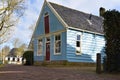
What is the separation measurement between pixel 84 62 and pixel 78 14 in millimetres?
6317

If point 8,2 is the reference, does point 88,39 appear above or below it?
below

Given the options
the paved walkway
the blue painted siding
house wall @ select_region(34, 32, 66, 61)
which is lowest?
the paved walkway

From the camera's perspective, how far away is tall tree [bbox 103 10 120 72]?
46.8 ft

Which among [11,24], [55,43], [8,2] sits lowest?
[55,43]

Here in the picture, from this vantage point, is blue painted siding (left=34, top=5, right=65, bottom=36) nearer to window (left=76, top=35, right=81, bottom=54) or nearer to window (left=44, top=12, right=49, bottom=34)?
window (left=44, top=12, right=49, bottom=34)

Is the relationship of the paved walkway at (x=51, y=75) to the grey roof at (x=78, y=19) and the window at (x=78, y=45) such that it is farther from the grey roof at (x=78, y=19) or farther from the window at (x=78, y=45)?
the grey roof at (x=78, y=19)

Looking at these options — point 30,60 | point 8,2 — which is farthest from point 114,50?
point 8,2

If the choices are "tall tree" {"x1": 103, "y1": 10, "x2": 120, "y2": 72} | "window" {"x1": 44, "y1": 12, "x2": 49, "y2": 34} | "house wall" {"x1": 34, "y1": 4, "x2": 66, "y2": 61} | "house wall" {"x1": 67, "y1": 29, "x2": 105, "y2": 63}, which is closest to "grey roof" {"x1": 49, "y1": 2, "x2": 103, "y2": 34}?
"house wall" {"x1": 67, "y1": 29, "x2": 105, "y2": 63}

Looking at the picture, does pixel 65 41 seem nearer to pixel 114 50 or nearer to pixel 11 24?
pixel 114 50

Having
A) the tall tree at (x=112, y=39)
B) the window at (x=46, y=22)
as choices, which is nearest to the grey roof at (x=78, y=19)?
the window at (x=46, y=22)

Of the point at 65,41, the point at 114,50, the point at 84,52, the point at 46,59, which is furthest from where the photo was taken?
the point at 46,59

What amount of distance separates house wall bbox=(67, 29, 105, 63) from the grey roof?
2.43 feet

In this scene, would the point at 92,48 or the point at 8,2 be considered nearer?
the point at 92,48

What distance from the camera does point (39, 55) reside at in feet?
94.2
